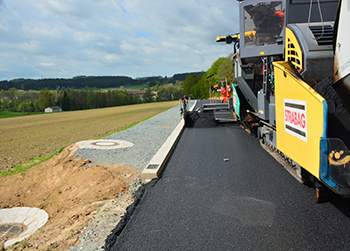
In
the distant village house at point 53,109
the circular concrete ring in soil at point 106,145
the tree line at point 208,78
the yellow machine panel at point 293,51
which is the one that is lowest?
the distant village house at point 53,109

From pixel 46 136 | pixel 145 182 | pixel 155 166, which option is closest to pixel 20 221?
pixel 145 182

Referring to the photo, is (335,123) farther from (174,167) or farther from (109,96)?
(109,96)

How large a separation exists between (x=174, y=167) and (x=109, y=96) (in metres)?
105

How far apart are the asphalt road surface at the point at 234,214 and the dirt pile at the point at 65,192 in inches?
27.8

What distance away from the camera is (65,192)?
17.1 feet

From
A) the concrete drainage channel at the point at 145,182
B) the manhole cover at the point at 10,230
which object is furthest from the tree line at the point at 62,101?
the manhole cover at the point at 10,230

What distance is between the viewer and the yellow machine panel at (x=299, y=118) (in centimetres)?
271

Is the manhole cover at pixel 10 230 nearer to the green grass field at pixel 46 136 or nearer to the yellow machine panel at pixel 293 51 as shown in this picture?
the green grass field at pixel 46 136

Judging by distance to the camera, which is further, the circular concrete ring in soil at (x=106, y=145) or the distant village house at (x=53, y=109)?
the distant village house at (x=53, y=109)

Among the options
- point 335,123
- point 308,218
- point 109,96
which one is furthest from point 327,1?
point 109,96

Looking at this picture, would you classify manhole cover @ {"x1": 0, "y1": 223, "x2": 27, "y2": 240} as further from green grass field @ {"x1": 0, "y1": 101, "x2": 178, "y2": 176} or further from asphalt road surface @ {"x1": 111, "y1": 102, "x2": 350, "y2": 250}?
green grass field @ {"x1": 0, "y1": 101, "x2": 178, "y2": 176}

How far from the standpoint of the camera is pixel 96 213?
12.7 feet

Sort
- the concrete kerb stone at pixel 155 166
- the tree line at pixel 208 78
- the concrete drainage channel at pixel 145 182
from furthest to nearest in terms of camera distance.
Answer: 1. the tree line at pixel 208 78
2. the concrete kerb stone at pixel 155 166
3. the concrete drainage channel at pixel 145 182

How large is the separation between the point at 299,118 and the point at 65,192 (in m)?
4.58
